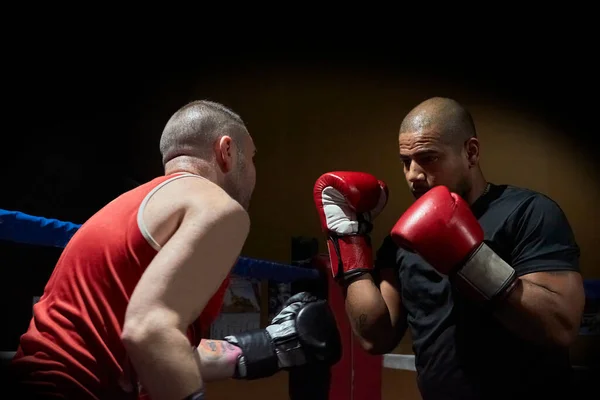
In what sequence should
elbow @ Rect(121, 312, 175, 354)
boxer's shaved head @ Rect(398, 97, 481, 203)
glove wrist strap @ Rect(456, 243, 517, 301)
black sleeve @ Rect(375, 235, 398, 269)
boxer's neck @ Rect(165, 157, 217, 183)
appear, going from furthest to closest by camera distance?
black sleeve @ Rect(375, 235, 398, 269), boxer's shaved head @ Rect(398, 97, 481, 203), glove wrist strap @ Rect(456, 243, 517, 301), boxer's neck @ Rect(165, 157, 217, 183), elbow @ Rect(121, 312, 175, 354)

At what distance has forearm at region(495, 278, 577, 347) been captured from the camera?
133 cm

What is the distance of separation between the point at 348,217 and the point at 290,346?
49 cm

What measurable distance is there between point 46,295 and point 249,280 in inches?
45.0

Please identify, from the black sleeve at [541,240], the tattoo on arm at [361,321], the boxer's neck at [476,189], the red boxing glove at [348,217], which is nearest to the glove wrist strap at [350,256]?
the red boxing glove at [348,217]

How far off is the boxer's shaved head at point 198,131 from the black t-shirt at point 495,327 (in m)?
0.68

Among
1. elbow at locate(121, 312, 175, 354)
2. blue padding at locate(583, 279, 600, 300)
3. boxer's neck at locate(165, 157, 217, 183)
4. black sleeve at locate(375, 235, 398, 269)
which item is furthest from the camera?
blue padding at locate(583, 279, 600, 300)

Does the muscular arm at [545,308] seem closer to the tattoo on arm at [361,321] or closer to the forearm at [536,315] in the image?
the forearm at [536,315]

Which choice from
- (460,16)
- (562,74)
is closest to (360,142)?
(460,16)

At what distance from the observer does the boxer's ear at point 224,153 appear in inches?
47.4

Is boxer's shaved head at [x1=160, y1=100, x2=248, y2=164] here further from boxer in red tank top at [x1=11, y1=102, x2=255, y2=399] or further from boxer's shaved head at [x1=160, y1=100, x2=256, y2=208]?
boxer in red tank top at [x1=11, y1=102, x2=255, y2=399]

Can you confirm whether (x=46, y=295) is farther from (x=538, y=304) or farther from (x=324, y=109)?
(x=324, y=109)

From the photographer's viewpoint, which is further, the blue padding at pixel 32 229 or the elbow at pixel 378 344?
the elbow at pixel 378 344

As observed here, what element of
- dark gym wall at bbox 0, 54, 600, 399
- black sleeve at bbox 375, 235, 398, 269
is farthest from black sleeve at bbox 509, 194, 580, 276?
dark gym wall at bbox 0, 54, 600, 399

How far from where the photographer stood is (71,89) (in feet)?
7.00
